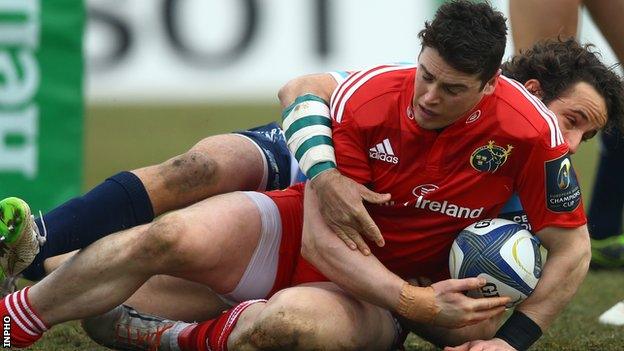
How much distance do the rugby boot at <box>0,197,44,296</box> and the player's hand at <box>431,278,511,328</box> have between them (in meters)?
1.42

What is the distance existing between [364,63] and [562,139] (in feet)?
19.6

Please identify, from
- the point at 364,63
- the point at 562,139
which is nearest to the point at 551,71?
the point at 562,139

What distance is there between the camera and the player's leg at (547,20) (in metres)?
6.13

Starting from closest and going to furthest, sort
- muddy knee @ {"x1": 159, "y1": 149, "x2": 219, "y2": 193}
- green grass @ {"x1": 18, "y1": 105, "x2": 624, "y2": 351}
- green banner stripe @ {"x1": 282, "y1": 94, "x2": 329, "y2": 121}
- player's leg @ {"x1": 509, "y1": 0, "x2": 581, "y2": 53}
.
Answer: green banner stripe @ {"x1": 282, "y1": 94, "x2": 329, "y2": 121} → muddy knee @ {"x1": 159, "y1": 149, "x2": 219, "y2": 193} → player's leg @ {"x1": 509, "y1": 0, "x2": 581, "y2": 53} → green grass @ {"x1": 18, "y1": 105, "x2": 624, "y2": 351}

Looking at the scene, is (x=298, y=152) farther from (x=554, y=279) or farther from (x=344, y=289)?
(x=554, y=279)

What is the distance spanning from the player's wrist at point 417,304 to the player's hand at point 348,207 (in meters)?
Answer: 0.21

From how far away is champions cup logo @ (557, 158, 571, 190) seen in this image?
180 inches

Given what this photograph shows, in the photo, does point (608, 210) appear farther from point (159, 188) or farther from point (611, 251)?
point (159, 188)

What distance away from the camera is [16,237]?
4680 millimetres

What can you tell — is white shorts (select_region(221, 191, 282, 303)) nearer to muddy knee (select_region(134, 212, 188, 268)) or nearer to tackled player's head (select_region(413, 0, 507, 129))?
muddy knee (select_region(134, 212, 188, 268))

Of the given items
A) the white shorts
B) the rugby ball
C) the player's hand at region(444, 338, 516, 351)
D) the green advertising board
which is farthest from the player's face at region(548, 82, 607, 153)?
the green advertising board

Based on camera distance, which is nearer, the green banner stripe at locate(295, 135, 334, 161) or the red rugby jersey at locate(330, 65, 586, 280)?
the red rugby jersey at locate(330, 65, 586, 280)

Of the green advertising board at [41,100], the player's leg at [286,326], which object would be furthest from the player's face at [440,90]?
the green advertising board at [41,100]

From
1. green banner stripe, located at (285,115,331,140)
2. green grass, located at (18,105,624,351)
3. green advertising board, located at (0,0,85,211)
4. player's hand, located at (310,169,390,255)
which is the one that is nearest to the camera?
player's hand, located at (310,169,390,255)
